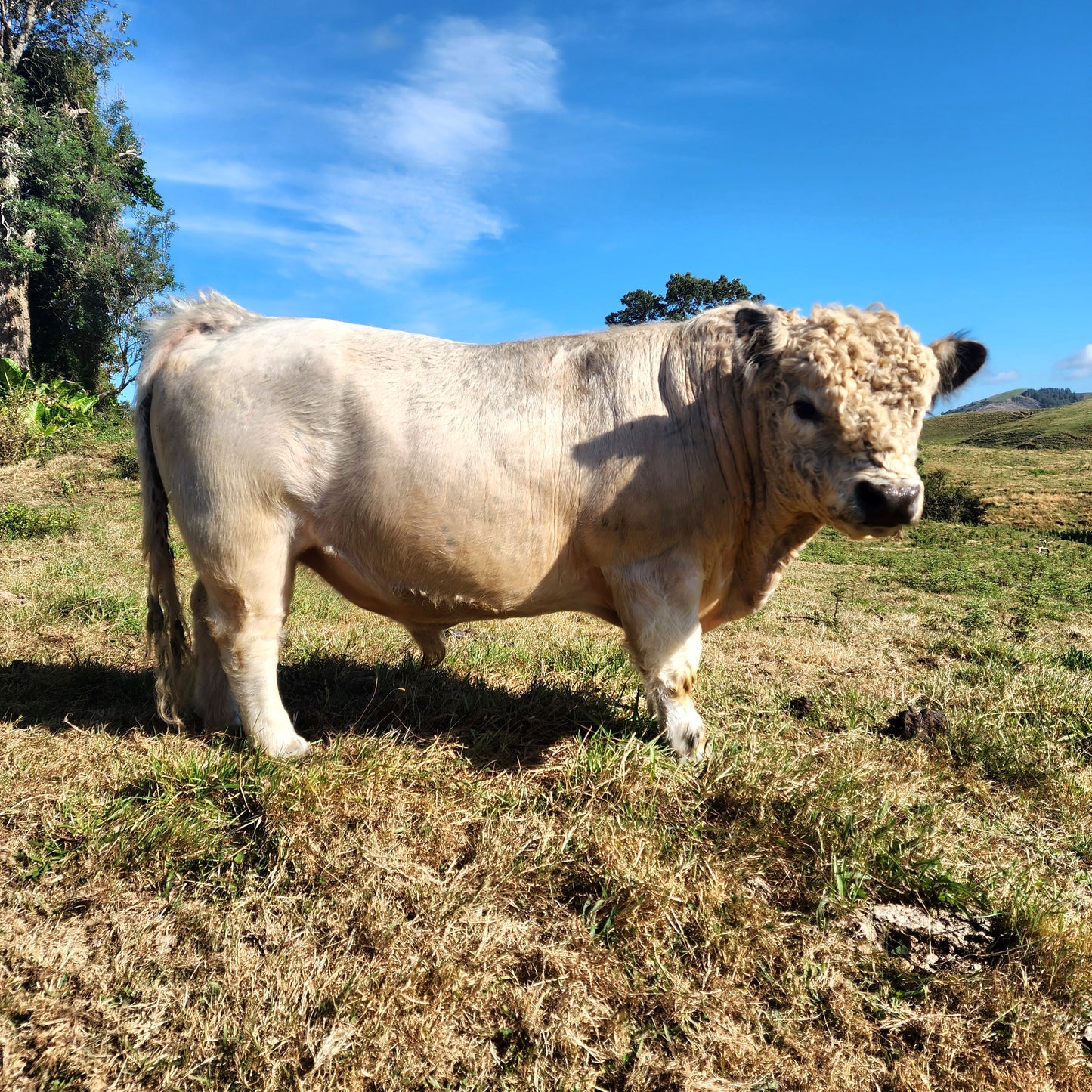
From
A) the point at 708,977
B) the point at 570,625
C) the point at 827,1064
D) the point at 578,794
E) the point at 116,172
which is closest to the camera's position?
the point at 827,1064

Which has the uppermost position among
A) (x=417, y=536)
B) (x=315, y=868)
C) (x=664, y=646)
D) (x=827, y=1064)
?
(x=417, y=536)

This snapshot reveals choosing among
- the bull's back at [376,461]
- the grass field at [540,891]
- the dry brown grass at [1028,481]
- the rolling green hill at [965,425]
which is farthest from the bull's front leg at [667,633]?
the rolling green hill at [965,425]

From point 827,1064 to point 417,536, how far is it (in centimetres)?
259

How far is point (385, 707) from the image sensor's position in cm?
436

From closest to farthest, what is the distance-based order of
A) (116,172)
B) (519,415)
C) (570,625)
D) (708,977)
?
(708,977) → (519,415) → (570,625) → (116,172)

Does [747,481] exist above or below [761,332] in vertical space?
below

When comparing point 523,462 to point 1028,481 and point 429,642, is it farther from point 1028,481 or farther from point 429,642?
point 1028,481

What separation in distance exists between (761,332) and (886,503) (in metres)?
1.12

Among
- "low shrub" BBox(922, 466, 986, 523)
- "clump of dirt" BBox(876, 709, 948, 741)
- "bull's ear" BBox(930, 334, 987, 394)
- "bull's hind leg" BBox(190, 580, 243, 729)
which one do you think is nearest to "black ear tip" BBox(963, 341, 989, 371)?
"bull's ear" BBox(930, 334, 987, 394)

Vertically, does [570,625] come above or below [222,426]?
below

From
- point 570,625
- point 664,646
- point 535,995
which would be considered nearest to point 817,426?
point 664,646

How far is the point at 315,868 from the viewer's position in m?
2.99

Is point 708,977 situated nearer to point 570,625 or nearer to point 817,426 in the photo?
point 817,426

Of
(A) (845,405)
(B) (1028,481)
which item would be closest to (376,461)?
(A) (845,405)
